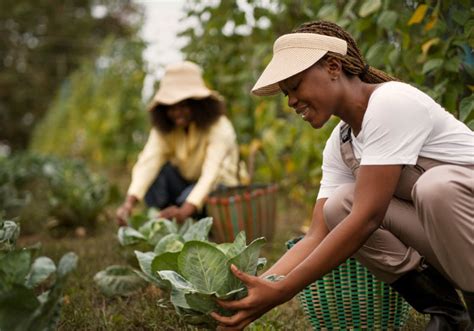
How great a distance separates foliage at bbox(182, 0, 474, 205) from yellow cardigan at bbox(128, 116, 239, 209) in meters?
0.50

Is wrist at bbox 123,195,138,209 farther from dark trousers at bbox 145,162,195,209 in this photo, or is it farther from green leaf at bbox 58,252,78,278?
green leaf at bbox 58,252,78,278

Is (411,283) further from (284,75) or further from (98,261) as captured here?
(98,261)

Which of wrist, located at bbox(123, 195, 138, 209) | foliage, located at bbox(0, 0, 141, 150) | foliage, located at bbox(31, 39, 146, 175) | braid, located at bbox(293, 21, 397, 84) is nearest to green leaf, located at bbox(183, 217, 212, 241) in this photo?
braid, located at bbox(293, 21, 397, 84)

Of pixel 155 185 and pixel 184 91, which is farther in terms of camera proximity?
pixel 155 185

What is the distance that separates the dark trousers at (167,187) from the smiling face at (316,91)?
233 centimetres

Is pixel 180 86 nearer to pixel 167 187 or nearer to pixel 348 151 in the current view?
pixel 167 187

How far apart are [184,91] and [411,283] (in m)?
2.15

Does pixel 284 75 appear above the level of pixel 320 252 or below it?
above

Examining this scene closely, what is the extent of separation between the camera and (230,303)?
5.63 feet

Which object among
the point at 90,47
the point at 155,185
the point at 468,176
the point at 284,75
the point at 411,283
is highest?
the point at 284,75

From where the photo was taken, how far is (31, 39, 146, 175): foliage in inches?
320

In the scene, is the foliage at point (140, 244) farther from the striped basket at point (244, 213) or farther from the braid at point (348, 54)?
the braid at point (348, 54)

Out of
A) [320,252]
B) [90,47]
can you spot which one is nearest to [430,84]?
[320,252]

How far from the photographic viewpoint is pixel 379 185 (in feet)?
5.64
